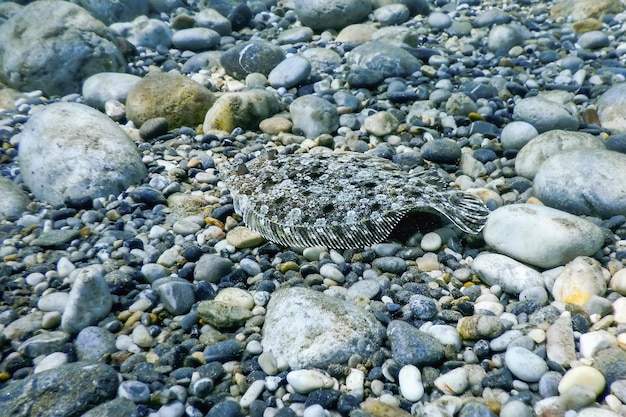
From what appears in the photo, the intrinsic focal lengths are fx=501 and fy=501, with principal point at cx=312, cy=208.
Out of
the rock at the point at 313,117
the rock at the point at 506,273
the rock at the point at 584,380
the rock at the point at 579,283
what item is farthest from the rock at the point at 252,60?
the rock at the point at 584,380

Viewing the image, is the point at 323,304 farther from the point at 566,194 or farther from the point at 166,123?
the point at 166,123

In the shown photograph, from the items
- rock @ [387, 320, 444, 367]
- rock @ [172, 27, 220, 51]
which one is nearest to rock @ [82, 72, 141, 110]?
rock @ [172, 27, 220, 51]

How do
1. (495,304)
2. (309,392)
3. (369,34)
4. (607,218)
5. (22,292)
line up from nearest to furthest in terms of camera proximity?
(309,392)
(495,304)
(22,292)
(607,218)
(369,34)

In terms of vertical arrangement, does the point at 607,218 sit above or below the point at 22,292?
above

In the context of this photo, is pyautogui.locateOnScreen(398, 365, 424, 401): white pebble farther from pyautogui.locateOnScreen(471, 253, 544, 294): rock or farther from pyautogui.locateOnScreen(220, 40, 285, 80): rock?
pyautogui.locateOnScreen(220, 40, 285, 80): rock

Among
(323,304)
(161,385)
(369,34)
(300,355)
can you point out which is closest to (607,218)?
(323,304)

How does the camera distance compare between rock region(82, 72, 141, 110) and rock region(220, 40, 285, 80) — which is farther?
rock region(220, 40, 285, 80)
